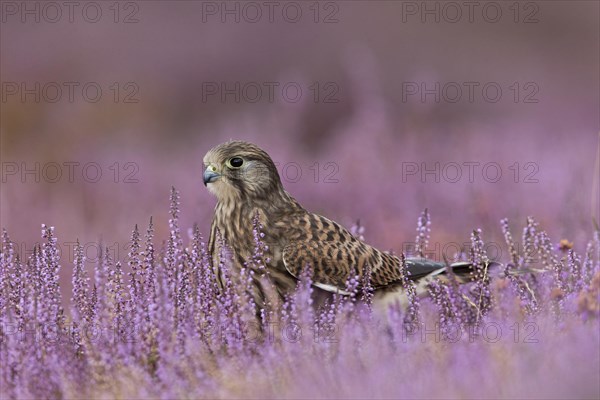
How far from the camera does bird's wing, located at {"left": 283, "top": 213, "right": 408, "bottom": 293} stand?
4883 millimetres

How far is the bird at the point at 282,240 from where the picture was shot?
4.89 metres

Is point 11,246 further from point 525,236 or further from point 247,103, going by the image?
point 247,103

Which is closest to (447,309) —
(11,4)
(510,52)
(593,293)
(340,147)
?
(593,293)

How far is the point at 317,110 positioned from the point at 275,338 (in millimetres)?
8891

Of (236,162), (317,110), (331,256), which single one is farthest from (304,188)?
(331,256)

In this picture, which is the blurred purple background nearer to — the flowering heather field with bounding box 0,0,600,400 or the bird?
the flowering heather field with bounding box 0,0,600,400

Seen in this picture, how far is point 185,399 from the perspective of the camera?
346cm

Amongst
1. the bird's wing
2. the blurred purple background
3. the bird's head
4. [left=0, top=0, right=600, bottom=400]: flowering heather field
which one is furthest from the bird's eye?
the blurred purple background

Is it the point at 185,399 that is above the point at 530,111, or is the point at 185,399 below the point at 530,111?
below

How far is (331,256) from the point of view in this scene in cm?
496

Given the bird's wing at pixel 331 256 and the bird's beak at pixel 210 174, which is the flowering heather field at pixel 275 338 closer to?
the bird's wing at pixel 331 256

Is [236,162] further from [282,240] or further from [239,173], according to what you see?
[282,240]

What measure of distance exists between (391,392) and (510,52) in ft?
39.7

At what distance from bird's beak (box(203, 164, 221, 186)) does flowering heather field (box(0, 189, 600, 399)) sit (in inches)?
25.6
